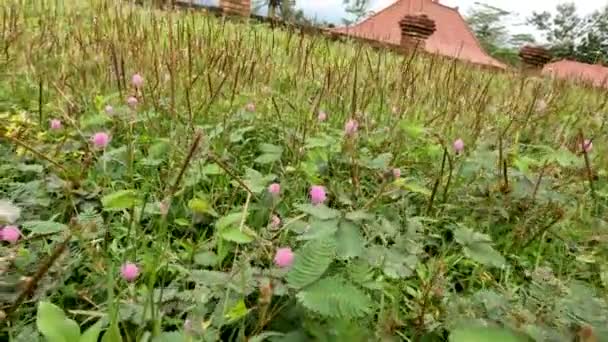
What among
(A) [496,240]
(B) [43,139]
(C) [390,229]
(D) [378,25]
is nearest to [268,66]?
(B) [43,139]

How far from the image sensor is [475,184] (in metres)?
1.58

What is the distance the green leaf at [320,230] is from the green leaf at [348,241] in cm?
1

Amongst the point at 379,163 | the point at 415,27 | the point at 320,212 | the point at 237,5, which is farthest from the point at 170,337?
the point at 237,5

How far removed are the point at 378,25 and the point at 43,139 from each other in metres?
15.5

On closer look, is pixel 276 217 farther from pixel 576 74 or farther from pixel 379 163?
pixel 576 74

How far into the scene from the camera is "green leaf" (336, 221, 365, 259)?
0.90 metres

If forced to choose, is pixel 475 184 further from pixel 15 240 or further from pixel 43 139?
pixel 43 139

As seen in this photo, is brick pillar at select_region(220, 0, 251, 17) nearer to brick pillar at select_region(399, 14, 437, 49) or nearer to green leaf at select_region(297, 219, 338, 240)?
brick pillar at select_region(399, 14, 437, 49)

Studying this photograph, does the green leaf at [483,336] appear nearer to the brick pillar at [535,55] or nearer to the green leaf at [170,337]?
the green leaf at [170,337]

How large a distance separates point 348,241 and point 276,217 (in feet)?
0.81

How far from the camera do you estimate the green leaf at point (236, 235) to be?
0.97 metres

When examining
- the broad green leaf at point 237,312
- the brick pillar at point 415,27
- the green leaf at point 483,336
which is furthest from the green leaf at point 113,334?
the brick pillar at point 415,27

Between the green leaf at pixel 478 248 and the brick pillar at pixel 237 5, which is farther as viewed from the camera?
the brick pillar at pixel 237 5

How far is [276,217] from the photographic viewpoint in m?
1.13
